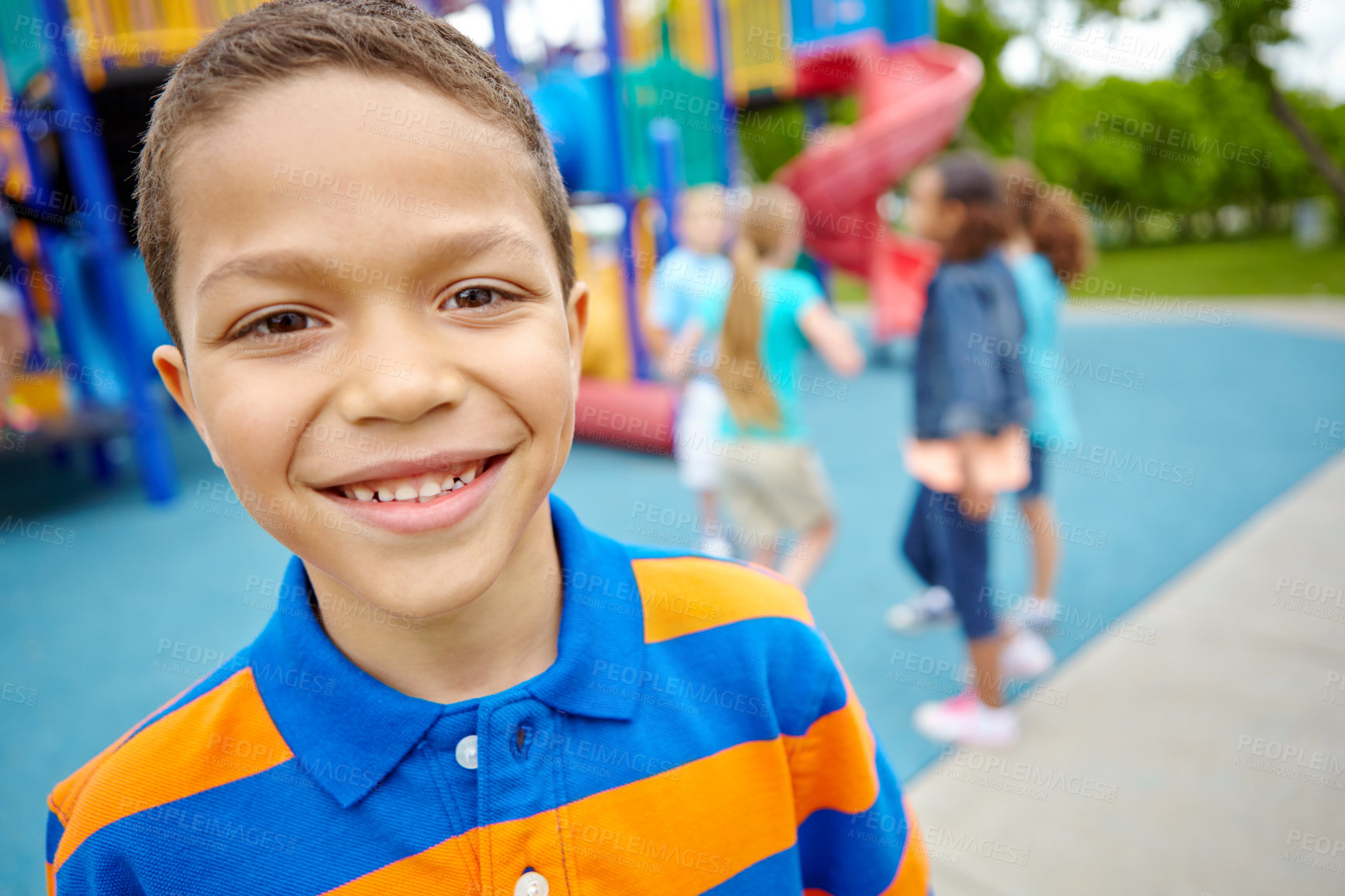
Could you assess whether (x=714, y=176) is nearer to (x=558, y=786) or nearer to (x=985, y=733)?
(x=985, y=733)

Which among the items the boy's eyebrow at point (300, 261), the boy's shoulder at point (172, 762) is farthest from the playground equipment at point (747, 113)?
the boy's eyebrow at point (300, 261)

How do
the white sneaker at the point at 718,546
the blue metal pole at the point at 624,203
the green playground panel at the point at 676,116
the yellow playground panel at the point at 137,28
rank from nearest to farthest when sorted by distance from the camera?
the white sneaker at the point at 718,546
the yellow playground panel at the point at 137,28
the blue metal pole at the point at 624,203
the green playground panel at the point at 676,116

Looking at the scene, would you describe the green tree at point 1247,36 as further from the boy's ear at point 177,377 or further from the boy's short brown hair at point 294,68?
the boy's ear at point 177,377

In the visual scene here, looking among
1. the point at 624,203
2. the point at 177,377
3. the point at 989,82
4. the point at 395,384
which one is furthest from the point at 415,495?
the point at 989,82

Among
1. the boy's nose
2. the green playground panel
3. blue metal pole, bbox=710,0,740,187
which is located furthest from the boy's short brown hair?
blue metal pole, bbox=710,0,740,187

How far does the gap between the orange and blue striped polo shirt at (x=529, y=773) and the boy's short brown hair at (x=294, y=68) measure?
39cm

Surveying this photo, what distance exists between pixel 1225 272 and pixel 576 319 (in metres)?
22.7

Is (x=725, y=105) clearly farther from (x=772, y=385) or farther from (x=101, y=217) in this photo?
(x=772, y=385)

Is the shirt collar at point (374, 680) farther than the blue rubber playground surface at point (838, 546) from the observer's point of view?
No

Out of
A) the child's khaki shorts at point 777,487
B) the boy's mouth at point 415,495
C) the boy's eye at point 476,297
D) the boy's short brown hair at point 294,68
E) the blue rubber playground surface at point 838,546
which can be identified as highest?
the boy's short brown hair at point 294,68

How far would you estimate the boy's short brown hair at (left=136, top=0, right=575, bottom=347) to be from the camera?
0.74 m

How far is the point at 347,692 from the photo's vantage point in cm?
88

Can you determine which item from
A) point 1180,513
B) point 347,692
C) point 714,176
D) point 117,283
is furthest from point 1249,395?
point 117,283

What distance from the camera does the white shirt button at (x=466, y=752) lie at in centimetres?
86
